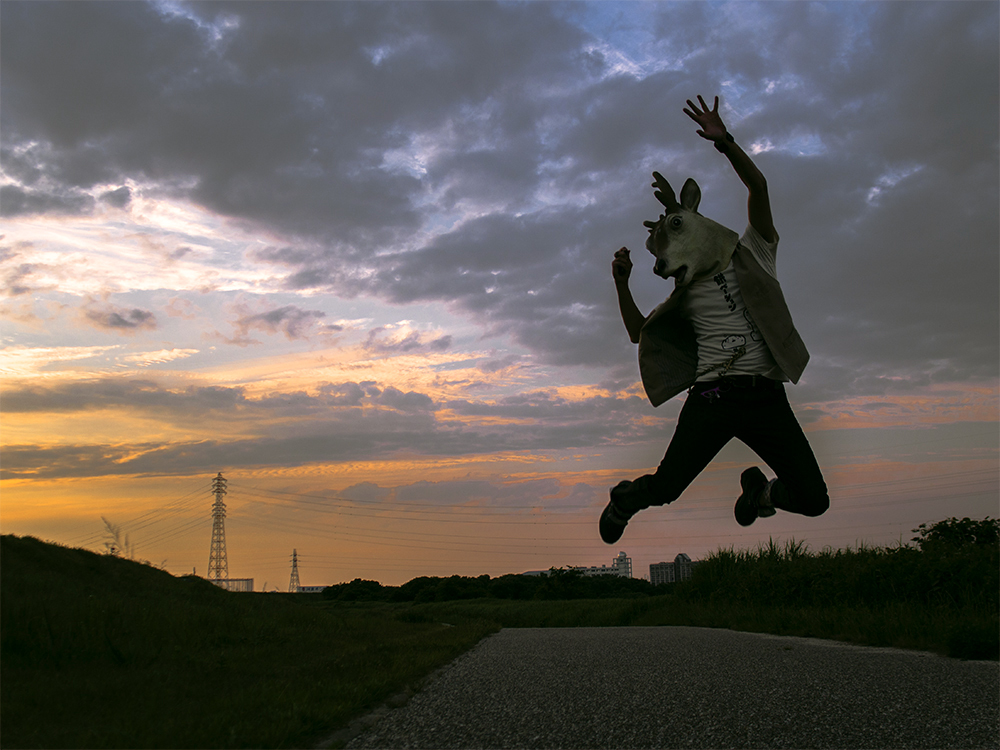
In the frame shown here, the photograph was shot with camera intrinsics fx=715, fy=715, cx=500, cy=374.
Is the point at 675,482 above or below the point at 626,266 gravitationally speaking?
below

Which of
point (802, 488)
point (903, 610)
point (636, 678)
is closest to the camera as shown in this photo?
point (802, 488)

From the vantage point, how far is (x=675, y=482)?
4727 millimetres

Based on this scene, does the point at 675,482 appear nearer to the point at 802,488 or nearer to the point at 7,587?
the point at 802,488

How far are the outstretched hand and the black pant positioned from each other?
1601 millimetres

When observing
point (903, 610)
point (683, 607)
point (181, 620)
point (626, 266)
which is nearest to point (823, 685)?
point (626, 266)

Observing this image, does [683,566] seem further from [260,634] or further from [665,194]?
[665,194]

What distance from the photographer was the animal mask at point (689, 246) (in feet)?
15.8

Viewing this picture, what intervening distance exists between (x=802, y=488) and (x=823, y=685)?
2.18 m

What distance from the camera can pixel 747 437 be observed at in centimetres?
465

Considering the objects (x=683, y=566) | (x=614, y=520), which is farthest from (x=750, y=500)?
(x=683, y=566)

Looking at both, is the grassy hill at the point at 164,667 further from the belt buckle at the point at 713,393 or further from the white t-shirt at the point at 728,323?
the white t-shirt at the point at 728,323

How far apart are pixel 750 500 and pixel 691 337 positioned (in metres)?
1.27

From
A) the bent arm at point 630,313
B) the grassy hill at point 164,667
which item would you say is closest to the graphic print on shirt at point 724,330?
the bent arm at point 630,313

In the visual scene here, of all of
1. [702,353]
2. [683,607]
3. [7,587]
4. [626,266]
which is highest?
[626,266]
